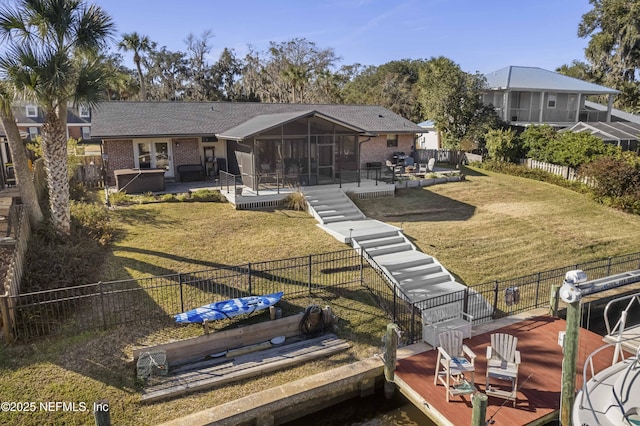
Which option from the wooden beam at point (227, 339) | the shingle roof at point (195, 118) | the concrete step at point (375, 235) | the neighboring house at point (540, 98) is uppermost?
the neighboring house at point (540, 98)

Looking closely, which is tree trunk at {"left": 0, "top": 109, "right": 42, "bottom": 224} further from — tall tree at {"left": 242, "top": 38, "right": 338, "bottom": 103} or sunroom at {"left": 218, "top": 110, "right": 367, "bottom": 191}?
tall tree at {"left": 242, "top": 38, "right": 338, "bottom": 103}

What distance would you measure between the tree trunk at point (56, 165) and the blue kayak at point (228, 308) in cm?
629

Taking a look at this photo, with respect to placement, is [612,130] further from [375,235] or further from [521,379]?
[521,379]

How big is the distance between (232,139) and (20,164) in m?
9.05

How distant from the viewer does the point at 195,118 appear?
82.6ft

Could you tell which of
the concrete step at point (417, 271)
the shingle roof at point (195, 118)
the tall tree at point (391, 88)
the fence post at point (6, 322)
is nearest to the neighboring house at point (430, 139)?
the shingle roof at point (195, 118)

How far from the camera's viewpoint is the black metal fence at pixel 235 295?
10.3 m

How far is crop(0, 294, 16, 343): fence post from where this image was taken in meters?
9.18

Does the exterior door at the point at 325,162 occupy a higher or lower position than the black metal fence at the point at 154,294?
higher

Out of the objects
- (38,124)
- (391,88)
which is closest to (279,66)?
(391,88)

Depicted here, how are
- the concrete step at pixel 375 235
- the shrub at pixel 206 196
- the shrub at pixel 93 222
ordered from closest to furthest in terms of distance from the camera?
the shrub at pixel 93 222, the concrete step at pixel 375 235, the shrub at pixel 206 196

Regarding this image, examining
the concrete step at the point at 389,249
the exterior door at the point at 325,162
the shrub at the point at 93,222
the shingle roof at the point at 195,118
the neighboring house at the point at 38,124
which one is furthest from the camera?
the neighboring house at the point at 38,124

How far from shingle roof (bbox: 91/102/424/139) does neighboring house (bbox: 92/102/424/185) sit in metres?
0.05

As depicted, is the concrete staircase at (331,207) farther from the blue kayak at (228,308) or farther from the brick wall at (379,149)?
the brick wall at (379,149)
